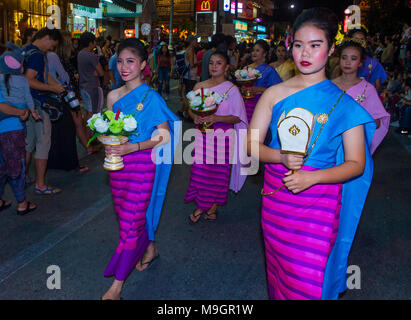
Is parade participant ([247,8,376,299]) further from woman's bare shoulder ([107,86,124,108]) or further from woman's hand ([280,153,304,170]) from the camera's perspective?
woman's bare shoulder ([107,86,124,108])

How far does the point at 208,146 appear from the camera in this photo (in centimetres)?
480

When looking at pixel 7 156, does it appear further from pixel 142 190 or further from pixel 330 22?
pixel 330 22

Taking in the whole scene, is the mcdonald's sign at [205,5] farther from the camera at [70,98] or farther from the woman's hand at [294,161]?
the woman's hand at [294,161]

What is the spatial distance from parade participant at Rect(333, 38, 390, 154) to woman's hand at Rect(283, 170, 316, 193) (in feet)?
9.05

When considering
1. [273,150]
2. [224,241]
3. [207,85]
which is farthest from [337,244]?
[207,85]

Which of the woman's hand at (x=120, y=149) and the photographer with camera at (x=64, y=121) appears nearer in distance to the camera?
the woman's hand at (x=120, y=149)

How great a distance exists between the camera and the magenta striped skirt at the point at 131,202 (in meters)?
3.23

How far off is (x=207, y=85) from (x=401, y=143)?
6.63 m

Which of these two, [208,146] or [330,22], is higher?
[330,22]

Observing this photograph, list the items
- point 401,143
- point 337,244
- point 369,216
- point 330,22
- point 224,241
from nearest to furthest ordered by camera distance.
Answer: point 330,22 → point 337,244 → point 224,241 → point 369,216 → point 401,143

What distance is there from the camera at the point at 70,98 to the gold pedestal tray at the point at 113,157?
3.09m

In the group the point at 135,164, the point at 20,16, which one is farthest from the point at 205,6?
the point at 135,164

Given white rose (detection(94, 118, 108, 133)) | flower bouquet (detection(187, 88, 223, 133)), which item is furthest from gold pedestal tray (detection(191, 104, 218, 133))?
white rose (detection(94, 118, 108, 133))

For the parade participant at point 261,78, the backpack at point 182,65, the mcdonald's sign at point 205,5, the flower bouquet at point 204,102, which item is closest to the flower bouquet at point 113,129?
the flower bouquet at point 204,102
